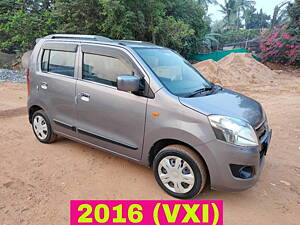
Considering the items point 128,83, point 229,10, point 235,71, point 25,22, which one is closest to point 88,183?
point 128,83

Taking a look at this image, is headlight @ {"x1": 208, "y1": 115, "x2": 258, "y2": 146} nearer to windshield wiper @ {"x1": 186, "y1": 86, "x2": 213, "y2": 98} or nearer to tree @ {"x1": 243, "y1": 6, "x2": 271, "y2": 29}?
windshield wiper @ {"x1": 186, "y1": 86, "x2": 213, "y2": 98}

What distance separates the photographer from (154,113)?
2789 mm

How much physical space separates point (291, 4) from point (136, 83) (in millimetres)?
22751

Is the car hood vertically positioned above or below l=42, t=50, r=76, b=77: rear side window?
below

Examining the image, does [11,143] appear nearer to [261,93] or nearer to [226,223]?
[226,223]

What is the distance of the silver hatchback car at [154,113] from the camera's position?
8.26 feet

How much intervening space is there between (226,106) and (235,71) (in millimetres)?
11986

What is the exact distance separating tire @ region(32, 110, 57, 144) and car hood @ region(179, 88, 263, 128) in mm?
2482

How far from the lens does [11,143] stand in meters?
4.20

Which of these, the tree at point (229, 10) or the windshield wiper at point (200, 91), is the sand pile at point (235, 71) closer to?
the windshield wiper at point (200, 91)

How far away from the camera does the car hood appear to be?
8.48 feet

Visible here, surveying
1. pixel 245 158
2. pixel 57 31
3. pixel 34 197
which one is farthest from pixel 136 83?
pixel 57 31

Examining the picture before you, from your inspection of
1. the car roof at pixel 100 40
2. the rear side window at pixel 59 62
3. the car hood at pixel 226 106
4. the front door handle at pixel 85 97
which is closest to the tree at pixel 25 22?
the rear side window at pixel 59 62

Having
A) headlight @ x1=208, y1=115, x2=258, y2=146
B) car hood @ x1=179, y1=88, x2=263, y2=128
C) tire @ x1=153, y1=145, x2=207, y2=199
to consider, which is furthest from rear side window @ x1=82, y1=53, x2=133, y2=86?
headlight @ x1=208, y1=115, x2=258, y2=146
